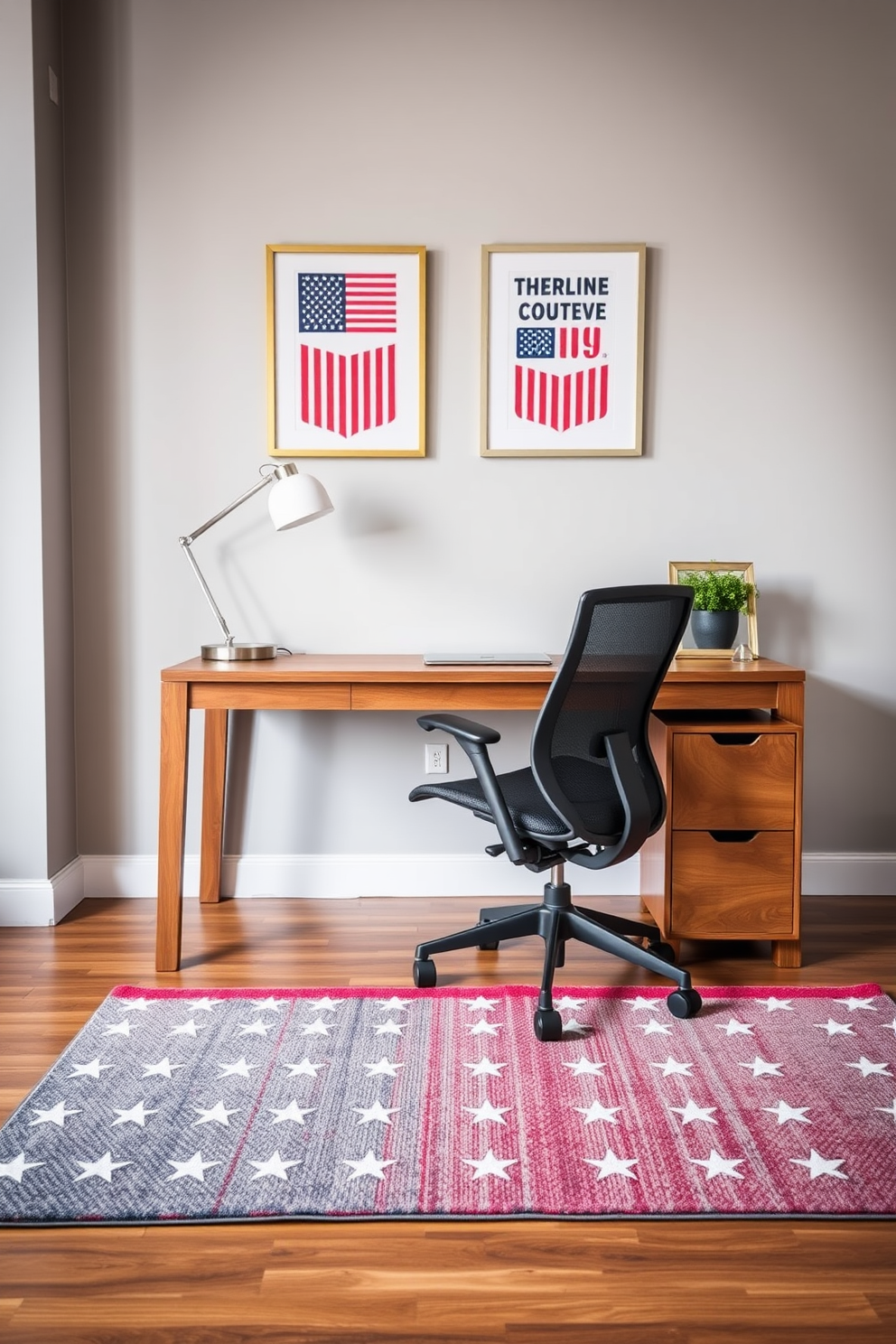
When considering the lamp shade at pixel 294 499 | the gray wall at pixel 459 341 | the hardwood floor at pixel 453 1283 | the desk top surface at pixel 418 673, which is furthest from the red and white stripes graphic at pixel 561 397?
the hardwood floor at pixel 453 1283

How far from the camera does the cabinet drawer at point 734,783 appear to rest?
8.21 feet

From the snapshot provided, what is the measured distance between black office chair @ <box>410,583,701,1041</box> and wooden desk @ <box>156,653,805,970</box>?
24 cm

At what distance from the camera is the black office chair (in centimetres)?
209

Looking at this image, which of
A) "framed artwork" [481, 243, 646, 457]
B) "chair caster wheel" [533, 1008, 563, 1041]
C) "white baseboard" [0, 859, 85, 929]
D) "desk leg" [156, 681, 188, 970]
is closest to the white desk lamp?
"desk leg" [156, 681, 188, 970]

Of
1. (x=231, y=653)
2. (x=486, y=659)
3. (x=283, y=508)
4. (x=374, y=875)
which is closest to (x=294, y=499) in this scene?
(x=283, y=508)

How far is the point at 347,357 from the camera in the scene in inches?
117

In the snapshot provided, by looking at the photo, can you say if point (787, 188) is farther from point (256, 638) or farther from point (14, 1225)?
point (14, 1225)

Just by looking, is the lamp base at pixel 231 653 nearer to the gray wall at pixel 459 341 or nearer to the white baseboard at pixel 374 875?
the gray wall at pixel 459 341

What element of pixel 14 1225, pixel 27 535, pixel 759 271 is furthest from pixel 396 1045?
pixel 759 271

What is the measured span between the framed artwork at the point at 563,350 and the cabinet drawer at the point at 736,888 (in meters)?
1.18

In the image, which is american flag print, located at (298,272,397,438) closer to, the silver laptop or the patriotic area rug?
the silver laptop

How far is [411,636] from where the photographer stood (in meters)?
3.04

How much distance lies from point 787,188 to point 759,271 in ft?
0.80

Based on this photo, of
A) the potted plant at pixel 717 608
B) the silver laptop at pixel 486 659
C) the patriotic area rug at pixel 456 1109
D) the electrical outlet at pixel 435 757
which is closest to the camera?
the patriotic area rug at pixel 456 1109
